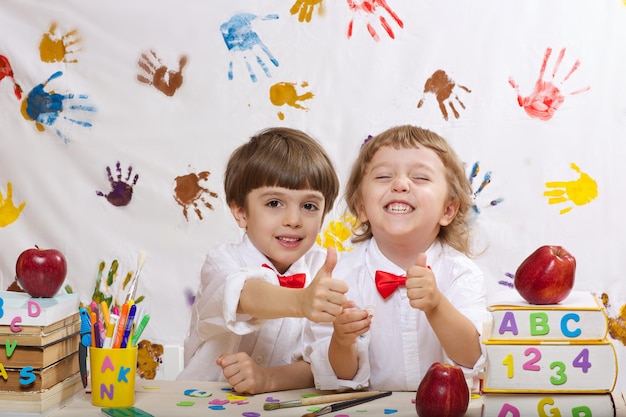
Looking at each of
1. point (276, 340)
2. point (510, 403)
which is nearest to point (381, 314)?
point (276, 340)

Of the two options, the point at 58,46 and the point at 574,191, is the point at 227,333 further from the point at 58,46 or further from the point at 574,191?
the point at 58,46

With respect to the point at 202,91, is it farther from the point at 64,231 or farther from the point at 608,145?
the point at 608,145

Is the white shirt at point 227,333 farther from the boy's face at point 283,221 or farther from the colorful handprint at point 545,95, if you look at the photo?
the colorful handprint at point 545,95

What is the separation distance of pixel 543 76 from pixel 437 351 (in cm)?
102

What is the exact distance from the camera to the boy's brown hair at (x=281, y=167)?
5.24 feet

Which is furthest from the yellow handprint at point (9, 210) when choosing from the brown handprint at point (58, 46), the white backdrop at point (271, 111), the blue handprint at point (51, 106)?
the brown handprint at point (58, 46)

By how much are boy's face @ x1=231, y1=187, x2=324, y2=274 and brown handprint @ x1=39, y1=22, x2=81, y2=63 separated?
1.02 m

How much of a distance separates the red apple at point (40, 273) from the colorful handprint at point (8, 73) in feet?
4.12

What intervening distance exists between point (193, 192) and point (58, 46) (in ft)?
1.87

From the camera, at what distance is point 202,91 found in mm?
2346

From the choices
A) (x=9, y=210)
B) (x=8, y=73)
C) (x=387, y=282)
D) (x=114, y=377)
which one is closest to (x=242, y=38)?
(x=8, y=73)

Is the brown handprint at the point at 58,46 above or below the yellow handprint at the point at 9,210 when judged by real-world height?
above

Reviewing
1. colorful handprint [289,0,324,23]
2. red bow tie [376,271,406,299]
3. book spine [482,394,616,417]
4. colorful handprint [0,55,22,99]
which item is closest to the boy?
red bow tie [376,271,406,299]

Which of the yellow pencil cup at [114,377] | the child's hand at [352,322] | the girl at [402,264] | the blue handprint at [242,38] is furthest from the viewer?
the blue handprint at [242,38]
